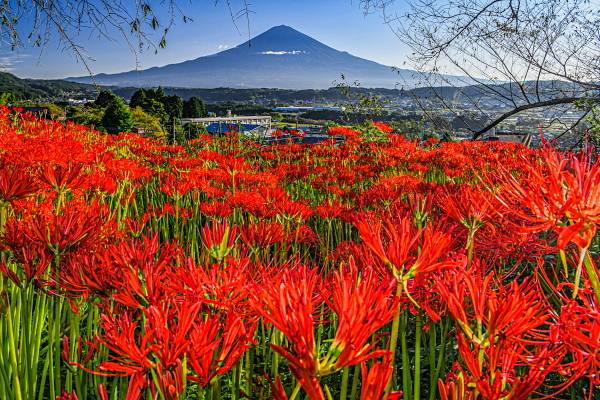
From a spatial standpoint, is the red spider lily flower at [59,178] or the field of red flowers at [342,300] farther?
the red spider lily flower at [59,178]

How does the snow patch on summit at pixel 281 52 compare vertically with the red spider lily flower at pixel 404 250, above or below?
above

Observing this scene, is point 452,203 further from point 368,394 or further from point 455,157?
point 455,157

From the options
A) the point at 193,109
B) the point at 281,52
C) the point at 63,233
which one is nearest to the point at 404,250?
the point at 63,233

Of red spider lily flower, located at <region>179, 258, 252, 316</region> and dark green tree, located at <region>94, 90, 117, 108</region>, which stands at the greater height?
red spider lily flower, located at <region>179, 258, 252, 316</region>

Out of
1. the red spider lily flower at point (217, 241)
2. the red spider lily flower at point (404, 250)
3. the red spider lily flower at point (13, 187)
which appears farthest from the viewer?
the red spider lily flower at point (13, 187)

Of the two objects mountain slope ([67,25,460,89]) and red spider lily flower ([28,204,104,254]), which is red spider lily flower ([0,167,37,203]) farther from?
mountain slope ([67,25,460,89])

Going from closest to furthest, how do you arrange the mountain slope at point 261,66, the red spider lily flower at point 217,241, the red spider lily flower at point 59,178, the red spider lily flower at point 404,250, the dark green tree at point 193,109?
the red spider lily flower at point 404,250, the red spider lily flower at point 217,241, the red spider lily flower at point 59,178, the dark green tree at point 193,109, the mountain slope at point 261,66

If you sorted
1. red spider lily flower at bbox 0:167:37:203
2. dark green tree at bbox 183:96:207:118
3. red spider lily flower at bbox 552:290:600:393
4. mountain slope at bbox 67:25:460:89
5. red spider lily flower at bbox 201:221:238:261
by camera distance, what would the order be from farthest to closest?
1. mountain slope at bbox 67:25:460:89
2. dark green tree at bbox 183:96:207:118
3. red spider lily flower at bbox 0:167:37:203
4. red spider lily flower at bbox 201:221:238:261
5. red spider lily flower at bbox 552:290:600:393

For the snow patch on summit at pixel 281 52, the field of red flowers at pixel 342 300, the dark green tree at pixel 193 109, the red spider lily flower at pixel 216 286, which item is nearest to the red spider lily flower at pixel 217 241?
the field of red flowers at pixel 342 300

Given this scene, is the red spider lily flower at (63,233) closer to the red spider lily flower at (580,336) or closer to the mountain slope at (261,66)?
the red spider lily flower at (580,336)

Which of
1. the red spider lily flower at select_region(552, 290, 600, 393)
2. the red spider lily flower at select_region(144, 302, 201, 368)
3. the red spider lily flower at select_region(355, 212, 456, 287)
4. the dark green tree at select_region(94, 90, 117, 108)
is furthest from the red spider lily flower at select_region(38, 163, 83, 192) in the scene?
the dark green tree at select_region(94, 90, 117, 108)

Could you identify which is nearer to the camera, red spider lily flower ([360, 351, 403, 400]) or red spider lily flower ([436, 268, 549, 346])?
red spider lily flower ([360, 351, 403, 400])

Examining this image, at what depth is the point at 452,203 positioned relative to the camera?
1264mm

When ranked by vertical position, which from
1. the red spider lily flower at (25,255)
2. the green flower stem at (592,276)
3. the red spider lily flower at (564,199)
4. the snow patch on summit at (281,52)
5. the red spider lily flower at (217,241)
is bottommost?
the red spider lily flower at (25,255)
